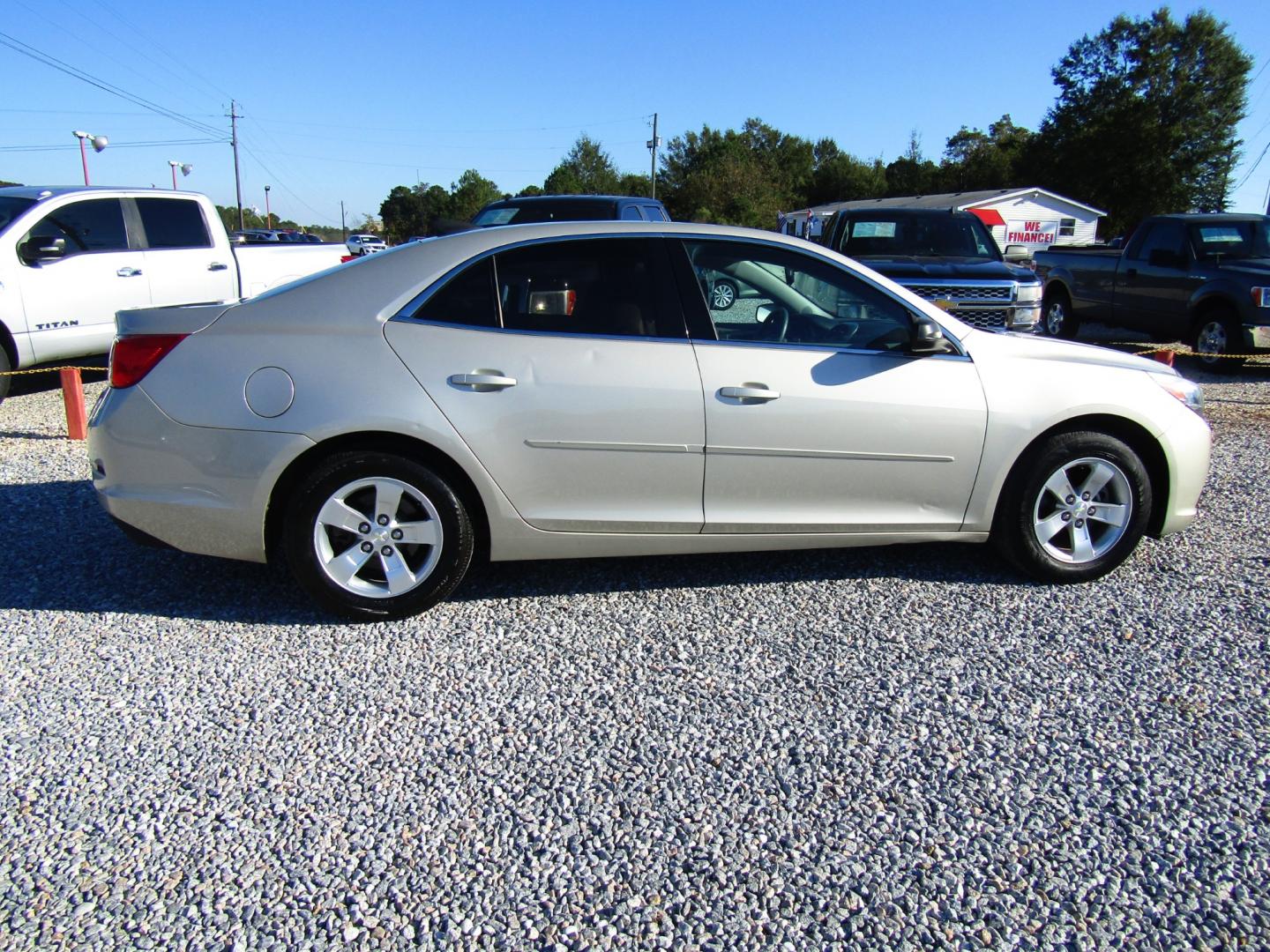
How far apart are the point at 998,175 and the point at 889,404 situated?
79.4 meters

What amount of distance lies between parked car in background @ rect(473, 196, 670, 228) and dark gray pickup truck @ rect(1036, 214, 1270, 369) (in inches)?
235

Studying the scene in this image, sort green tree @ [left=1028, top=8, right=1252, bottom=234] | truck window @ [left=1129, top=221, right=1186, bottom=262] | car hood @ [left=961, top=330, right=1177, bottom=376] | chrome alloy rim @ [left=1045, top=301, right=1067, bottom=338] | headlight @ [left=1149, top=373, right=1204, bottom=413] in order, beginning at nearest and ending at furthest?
car hood @ [left=961, top=330, right=1177, bottom=376] → headlight @ [left=1149, top=373, right=1204, bottom=413] → truck window @ [left=1129, top=221, right=1186, bottom=262] → chrome alloy rim @ [left=1045, top=301, right=1067, bottom=338] → green tree @ [left=1028, top=8, right=1252, bottom=234]

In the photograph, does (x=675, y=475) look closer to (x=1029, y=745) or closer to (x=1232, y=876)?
(x=1029, y=745)

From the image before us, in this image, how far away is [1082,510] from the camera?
439 centimetres

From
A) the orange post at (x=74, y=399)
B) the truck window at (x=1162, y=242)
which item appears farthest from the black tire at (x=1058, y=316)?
the orange post at (x=74, y=399)

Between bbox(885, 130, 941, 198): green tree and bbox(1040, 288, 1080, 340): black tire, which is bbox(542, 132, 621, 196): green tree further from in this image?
bbox(1040, 288, 1080, 340): black tire

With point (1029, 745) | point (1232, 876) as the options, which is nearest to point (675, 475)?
point (1029, 745)

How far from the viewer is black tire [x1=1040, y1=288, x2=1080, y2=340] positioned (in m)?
13.5

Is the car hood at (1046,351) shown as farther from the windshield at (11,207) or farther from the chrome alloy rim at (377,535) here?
the windshield at (11,207)

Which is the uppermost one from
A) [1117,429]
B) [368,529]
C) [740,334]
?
[740,334]

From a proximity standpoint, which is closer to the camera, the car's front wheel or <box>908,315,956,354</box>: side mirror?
<box>908,315,956,354</box>: side mirror

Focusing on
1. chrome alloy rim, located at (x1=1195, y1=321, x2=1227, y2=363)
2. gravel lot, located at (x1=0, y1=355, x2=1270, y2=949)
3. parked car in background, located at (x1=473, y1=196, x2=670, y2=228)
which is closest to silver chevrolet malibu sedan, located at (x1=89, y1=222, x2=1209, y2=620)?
gravel lot, located at (x1=0, y1=355, x2=1270, y2=949)

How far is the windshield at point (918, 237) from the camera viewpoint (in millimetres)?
10828

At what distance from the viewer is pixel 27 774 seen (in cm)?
288
